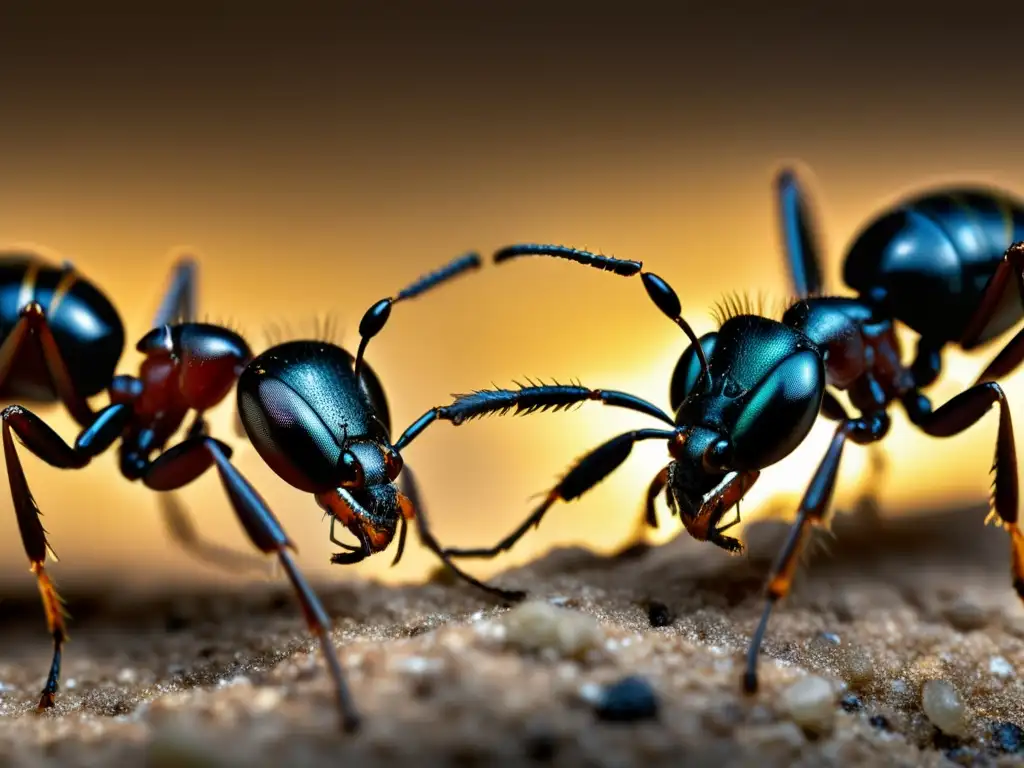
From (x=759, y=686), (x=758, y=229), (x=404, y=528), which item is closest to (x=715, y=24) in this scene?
(x=758, y=229)

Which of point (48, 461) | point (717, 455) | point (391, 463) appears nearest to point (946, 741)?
point (717, 455)

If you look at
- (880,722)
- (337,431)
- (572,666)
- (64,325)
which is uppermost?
(64,325)

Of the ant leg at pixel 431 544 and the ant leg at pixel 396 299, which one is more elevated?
the ant leg at pixel 396 299

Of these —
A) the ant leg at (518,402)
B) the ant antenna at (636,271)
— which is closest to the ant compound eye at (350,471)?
the ant leg at (518,402)

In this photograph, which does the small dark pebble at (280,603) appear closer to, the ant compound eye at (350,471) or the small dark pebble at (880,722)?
the ant compound eye at (350,471)

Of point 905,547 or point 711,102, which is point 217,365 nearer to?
point 905,547

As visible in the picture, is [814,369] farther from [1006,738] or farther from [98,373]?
[98,373]
